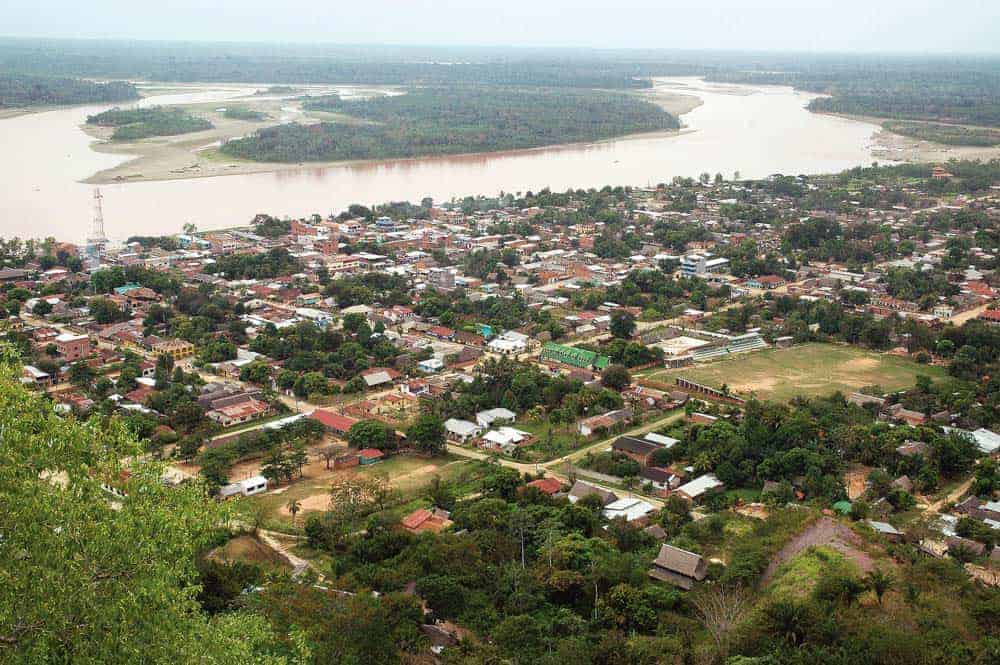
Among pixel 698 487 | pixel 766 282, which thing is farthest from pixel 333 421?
pixel 766 282

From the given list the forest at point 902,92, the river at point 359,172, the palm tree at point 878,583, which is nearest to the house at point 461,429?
the palm tree at point 878,583

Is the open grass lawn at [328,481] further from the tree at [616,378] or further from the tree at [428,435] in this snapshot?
the tree at [616,378]

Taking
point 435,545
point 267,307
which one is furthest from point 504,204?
point 435,545

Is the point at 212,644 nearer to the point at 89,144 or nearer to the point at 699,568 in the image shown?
the point at 699,568

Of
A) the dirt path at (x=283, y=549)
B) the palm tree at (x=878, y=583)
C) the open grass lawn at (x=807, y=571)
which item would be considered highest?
the palm tree at (x=878, y=583)

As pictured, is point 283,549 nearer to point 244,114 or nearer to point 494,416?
point 494,416

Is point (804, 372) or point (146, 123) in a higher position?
point (146, 123)
